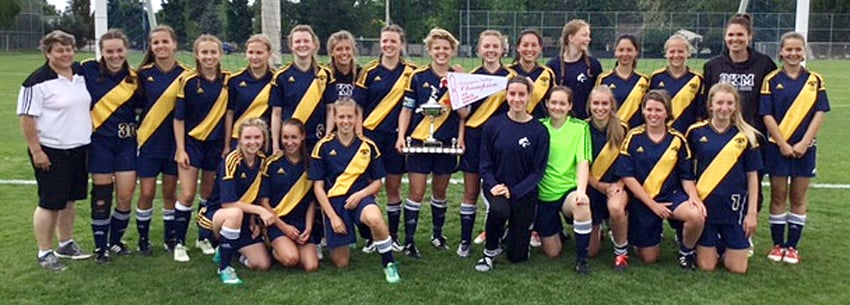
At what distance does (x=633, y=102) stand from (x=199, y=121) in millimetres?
2744

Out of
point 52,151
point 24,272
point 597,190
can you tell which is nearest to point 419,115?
point 597,190

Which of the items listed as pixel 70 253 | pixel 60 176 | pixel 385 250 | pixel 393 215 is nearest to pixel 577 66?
pixel 393 215

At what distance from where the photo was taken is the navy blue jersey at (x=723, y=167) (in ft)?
14.5

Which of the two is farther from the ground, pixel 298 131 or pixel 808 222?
pixel 298 131

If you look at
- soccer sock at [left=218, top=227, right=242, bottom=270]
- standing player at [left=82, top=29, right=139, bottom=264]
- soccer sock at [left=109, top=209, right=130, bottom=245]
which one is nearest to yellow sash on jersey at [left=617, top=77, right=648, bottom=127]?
soccer sock at [left=218, top=227, right=242, bottom=270]

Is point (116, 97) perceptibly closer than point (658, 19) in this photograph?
Yes

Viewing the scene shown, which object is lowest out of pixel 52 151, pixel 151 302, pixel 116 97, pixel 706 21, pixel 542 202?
pixel 151 302

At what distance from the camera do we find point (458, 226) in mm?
5828

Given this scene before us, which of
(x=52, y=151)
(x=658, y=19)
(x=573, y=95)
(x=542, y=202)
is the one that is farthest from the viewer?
(x=658, y=19)

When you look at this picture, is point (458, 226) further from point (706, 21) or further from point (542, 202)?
point (706, 21)

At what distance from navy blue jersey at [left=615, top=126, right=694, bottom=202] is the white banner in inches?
33.7

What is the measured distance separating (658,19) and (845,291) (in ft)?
47.3

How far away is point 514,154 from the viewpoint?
14.6ft

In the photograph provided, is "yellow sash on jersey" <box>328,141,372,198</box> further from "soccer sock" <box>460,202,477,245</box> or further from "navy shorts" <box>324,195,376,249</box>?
"soccer sock" <box>460,202,477,245</box>
